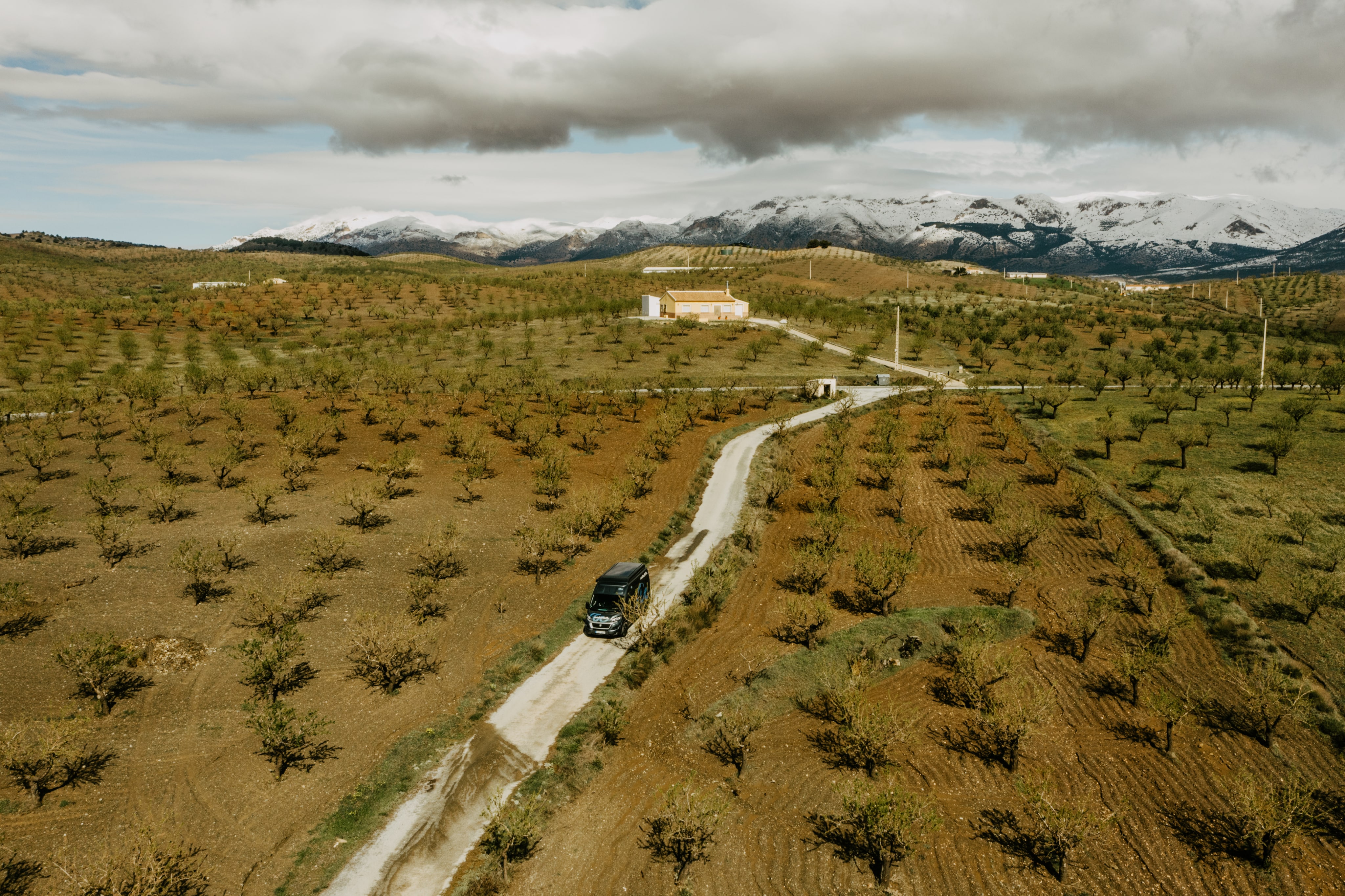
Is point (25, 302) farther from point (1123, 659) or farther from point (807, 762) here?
point (1123, 659)

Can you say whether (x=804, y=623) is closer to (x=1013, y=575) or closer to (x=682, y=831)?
(x=1013, y=575)

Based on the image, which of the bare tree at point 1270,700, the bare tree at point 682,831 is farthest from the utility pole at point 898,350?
the bare tree at point 682,831

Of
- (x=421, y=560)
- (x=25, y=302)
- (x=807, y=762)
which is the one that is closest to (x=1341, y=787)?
(x=807, y=762)

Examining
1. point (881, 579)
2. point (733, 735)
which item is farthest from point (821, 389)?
point (733, 735)

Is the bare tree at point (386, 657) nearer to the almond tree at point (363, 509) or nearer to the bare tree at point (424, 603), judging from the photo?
the bare tree at point (424, 603)

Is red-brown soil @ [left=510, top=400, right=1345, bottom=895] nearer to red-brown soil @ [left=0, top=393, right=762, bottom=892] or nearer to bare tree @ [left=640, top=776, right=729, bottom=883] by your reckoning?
bare tree @ [left=640, top=776, right=729, bottom=883]

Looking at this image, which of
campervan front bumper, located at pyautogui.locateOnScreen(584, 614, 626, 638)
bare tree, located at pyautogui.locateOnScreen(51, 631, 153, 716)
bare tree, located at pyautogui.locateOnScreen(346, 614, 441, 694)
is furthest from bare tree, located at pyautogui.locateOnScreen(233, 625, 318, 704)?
campervan front bumper, located at pyautogui.locateOnScreen(584, 614, 626, 638)
